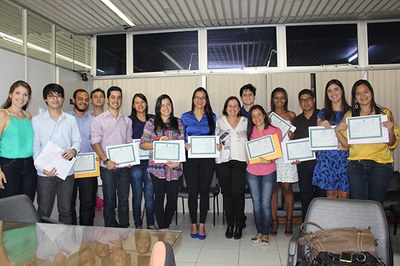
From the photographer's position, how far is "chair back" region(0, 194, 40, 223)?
6.63 ft

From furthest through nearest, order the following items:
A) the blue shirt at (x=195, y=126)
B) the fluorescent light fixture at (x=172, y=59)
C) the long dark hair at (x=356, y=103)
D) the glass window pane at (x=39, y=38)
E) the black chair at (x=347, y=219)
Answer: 1. the fluorescent light fixture at (x=172, y=59)
2. the glass window pane at (x=39, y=38)
3. the blue shirt at (x=195, y=126)
4. the long dark hair at (x=356, y=103)
5. the black chair at (x=347, y=219)

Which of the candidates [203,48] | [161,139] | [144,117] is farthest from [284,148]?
[203,48]

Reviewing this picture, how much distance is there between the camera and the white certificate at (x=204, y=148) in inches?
147

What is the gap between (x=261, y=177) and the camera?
3660 mm

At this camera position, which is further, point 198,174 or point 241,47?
point 241,47

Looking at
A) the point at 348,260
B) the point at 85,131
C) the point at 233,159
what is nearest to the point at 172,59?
the point at 85,131

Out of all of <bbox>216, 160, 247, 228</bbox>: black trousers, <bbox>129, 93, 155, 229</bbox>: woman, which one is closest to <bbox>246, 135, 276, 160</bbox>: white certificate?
<bbox>216, 160, 247, 228</bbox>: black trousers

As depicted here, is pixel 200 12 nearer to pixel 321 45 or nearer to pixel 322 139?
pixel 321 45

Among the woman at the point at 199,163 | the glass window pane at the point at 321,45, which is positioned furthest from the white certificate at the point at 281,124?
the glass window pane at the point at 321,45

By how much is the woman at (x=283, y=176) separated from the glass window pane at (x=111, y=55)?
3053 mm

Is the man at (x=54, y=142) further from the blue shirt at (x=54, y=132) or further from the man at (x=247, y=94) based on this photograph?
the man at (x=247, y=94)

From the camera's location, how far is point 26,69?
14.1 feet

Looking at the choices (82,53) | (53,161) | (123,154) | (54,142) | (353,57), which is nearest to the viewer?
(53,161)

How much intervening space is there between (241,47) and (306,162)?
2.72 m
